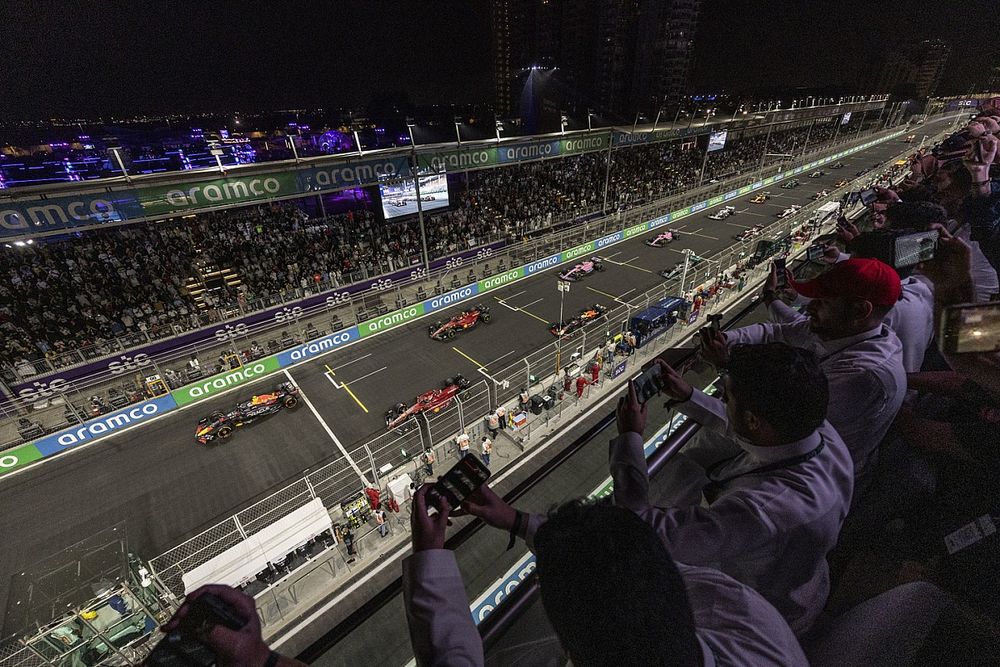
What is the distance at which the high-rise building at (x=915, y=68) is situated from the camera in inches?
3740

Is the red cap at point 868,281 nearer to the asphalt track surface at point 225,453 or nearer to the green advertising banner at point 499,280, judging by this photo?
the asphalt track surface at point 225,453

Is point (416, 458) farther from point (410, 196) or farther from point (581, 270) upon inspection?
point (410, 196)

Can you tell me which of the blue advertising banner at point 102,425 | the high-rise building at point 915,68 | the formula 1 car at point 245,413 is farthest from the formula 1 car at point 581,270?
the high-rise building at point 915,68

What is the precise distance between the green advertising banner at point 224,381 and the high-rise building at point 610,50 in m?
60.4

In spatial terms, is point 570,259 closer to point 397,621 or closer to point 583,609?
point 397,621

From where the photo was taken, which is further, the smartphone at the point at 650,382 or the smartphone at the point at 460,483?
the smartphone at the point at 650,382

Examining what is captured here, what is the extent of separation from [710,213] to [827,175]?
2646cm

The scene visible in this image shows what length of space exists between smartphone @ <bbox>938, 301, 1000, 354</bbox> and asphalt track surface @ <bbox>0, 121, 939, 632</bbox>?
14150mm

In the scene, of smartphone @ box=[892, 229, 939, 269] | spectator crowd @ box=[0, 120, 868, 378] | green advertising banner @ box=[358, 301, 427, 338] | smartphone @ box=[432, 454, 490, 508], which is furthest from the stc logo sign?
smartphone @ box=[892, 229, 939, 269]

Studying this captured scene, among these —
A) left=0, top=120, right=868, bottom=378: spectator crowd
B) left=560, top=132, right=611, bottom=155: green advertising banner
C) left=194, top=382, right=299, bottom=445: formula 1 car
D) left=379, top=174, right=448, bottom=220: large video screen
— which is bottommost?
left=194, top=382, right=299, bottom=445: formula 1 car

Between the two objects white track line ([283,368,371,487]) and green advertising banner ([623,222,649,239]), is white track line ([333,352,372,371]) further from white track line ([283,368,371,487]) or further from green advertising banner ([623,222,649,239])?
green advertising banner ([623,222,649,239])

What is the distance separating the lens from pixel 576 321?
19.6 meters

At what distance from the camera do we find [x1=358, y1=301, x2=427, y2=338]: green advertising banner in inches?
703

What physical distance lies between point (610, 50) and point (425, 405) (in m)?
83.0
